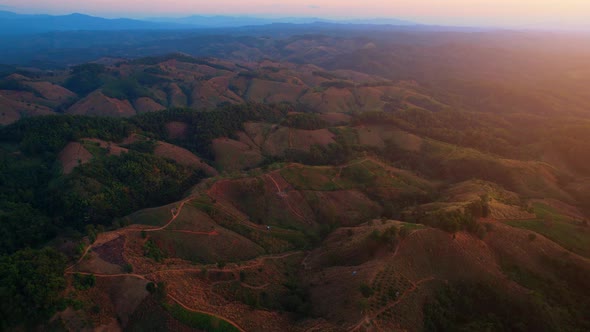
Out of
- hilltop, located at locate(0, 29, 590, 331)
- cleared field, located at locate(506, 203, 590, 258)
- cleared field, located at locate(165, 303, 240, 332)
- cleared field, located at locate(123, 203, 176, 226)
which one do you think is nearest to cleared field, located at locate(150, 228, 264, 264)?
hilltop, located at locate(0, 29, 590, 331)

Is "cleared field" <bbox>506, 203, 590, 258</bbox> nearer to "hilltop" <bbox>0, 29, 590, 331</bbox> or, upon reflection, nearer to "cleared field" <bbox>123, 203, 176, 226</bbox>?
"hilltop" <bbox>0, 29, 590, 331</bbox>

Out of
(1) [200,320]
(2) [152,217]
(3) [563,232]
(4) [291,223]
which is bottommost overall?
(4) [291,223]

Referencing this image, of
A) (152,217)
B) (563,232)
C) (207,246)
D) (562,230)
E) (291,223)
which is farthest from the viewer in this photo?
(291,223)

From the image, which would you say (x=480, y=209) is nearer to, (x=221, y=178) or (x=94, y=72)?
(x=221, y=178)

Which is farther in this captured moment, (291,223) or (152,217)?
(291,223)

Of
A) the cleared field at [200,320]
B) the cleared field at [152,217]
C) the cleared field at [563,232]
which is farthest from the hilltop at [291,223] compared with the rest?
the cleared field at [152,217]

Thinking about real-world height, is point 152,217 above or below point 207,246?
above

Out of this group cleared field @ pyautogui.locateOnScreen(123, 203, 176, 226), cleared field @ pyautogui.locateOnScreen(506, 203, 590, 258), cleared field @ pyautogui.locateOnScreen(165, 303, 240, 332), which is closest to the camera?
cleared field @ pyautogui.locateOnScreen(165, 303, 240, 332)

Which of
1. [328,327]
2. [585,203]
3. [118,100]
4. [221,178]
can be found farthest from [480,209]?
[118,100]

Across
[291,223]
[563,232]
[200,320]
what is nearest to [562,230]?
[563,232]

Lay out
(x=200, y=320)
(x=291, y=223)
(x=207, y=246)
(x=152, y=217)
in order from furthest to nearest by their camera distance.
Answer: (x=291, y=223) → (x=152, y=217) → (x=207, y=246) → (x=200, y=320)

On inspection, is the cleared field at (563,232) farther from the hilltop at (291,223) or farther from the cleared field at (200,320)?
the cleared field at (200,320)

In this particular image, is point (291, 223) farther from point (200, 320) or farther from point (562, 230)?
point (562, 230)
